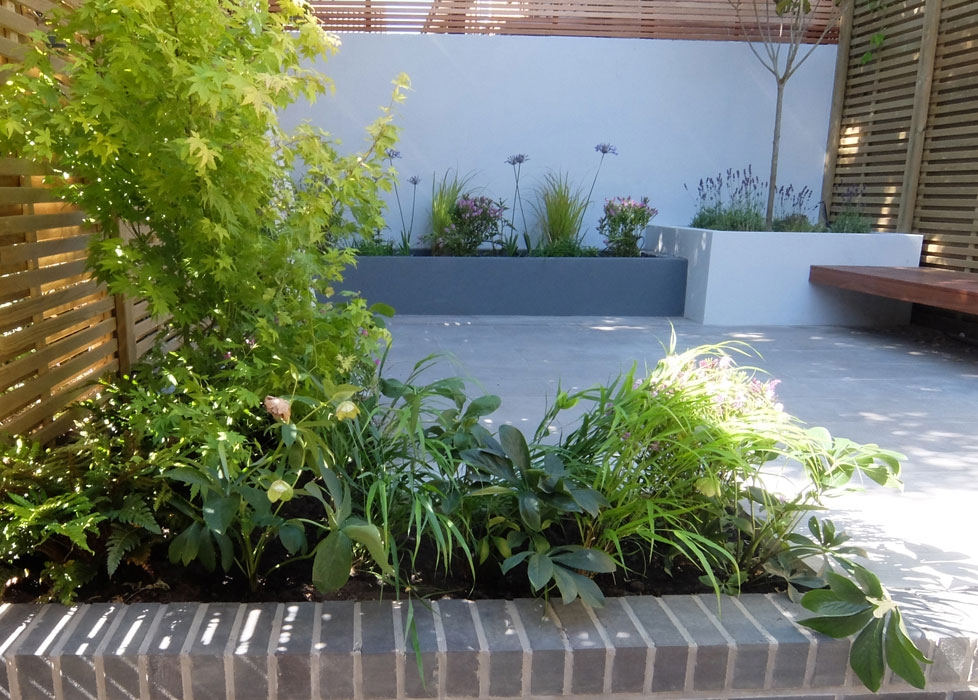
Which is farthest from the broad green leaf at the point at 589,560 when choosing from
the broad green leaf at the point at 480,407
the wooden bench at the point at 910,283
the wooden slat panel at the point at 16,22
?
the wooden bench at the point at 910,283

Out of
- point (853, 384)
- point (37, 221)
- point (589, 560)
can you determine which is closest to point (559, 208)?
point (853, 384)

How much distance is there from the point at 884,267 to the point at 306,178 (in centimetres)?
553

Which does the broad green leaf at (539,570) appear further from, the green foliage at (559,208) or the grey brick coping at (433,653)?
the green foliage at (559,208)

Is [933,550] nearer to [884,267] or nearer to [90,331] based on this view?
[90,331]

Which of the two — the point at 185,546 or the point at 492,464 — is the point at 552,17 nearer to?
the point at 492,464

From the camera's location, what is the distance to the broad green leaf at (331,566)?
1.47 m

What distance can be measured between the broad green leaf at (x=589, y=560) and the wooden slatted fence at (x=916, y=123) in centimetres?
563

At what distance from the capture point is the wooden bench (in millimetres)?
4750

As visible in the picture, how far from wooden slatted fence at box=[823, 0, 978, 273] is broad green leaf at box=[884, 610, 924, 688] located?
5406 millimetres

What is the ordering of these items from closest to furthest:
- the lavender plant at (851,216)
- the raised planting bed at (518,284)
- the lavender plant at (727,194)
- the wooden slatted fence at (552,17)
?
the raised planting bed at (518,284) < the lavender plant at (851,216) < the lavender plant at (727,194) < the wooden slatted fence at (552,17)

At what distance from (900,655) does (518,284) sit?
16.6ft

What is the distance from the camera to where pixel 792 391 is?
403cm

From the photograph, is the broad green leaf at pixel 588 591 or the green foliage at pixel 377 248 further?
the green foliage at pixel 377 248

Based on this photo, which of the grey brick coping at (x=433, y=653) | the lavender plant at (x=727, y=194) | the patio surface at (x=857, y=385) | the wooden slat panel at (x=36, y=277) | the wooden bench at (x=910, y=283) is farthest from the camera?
the lavender plant at (x=727, y=194)
